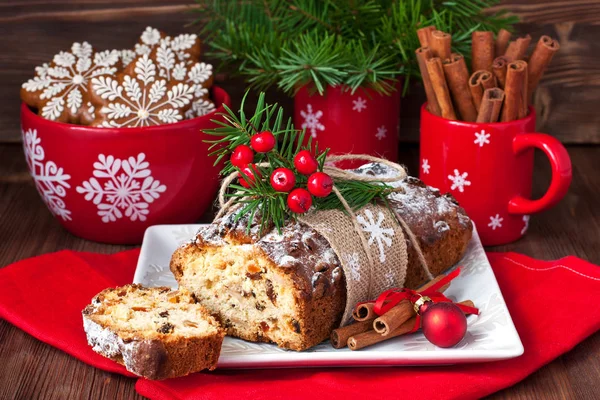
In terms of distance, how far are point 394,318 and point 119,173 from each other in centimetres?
62

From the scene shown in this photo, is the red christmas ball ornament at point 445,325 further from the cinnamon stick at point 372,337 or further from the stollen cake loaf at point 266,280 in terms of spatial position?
the stollen cake loaf at point 266,280

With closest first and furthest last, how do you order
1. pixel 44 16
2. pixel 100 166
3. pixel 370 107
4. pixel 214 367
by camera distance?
pixel 214 367, pixel 100 166, pixel 370 107, pixel 44 16

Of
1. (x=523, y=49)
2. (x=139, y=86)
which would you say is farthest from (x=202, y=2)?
(x=523, y=49)

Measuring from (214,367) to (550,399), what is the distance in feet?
1.53

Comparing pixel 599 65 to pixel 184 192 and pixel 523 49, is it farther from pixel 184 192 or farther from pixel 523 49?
pixel 184 192

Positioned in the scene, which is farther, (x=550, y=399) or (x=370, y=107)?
(x=370, y=107)

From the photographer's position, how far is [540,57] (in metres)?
1.52

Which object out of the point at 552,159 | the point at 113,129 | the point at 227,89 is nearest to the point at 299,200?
the point at 113,129

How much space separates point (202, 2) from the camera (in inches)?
71.2

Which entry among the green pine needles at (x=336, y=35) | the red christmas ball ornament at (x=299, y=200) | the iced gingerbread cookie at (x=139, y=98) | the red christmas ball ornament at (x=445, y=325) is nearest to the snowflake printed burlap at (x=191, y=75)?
the iced gingerbread cookie at (x=139, y=98)

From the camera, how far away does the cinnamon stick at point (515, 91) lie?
1457 mm

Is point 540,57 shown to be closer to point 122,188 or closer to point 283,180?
point 283,180

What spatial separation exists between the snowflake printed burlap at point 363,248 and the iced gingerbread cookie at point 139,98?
0.42 m

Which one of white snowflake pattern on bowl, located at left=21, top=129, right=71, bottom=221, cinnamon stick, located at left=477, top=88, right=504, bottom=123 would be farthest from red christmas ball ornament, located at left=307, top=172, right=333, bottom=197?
white snowflake pattern on bowl, located at left=21, top=129, right=71, bottom=221
